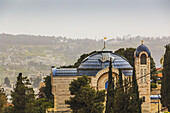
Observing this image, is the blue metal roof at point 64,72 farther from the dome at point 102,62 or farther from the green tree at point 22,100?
the green tree at point 22,100

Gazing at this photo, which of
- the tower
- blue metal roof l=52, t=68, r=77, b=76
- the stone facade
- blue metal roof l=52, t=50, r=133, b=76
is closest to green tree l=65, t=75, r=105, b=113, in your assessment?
the stone facade

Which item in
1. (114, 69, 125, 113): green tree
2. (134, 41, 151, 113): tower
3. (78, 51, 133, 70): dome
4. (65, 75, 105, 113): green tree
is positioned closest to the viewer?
(114, 69, 125, 113): green tree

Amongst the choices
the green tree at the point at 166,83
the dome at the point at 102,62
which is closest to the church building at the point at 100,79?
the dome at the point at 102,62

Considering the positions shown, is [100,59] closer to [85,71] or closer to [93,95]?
[85,71]

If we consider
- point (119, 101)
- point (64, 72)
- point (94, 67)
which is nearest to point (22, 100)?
point (119, 101)

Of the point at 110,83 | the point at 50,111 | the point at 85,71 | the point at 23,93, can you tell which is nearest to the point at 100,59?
the point at 85,71

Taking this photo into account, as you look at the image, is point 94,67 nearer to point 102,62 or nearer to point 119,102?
point 102,62

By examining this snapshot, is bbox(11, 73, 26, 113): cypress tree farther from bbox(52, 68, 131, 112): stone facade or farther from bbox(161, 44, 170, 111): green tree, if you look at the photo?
bbox(161, 44, 170, 111): green tree

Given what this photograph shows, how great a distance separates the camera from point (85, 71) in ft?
187

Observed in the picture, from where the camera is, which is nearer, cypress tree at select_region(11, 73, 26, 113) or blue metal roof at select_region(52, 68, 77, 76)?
cypress tree at select_region(11, 73, 26, 113)

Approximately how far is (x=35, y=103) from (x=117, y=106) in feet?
31.8

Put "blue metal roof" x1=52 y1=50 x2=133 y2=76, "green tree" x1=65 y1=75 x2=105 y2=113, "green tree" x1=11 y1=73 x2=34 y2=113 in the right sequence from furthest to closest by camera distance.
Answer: "blue metal roof" x1=52 y1=50 x2=133 y2=76
"green tree" x1=65 y1=75 x2=105 y2=113
"green tree" x1=11 y1=73 x2=34 y2=113

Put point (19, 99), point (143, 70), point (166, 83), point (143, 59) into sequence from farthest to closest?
point (143, 59), point (143, 70), point (166, 83), point (19, 99)

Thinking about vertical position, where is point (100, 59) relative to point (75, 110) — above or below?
above
